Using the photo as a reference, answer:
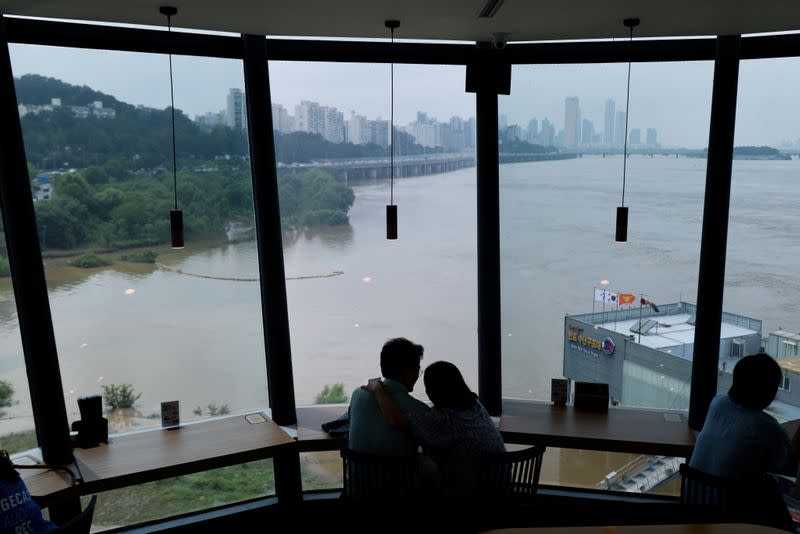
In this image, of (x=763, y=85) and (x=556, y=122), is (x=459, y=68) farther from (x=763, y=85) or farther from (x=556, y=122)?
(x=763, y=85)

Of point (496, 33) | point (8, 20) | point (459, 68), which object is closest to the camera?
point (8, 20)

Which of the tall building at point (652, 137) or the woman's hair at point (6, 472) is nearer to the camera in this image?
the woman's hair at point (6, 472)

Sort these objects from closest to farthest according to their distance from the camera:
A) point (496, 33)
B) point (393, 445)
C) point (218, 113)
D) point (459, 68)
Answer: point (393, 445)
point (496, 33)
point (218, 113)
point (459, 68)

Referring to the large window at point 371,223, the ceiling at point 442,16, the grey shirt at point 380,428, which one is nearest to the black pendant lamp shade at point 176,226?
the large window at point 371,223

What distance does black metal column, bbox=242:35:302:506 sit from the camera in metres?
4.59

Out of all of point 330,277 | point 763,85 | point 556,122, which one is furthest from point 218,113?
point 763,85

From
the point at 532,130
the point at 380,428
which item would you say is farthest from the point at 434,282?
the point at 380,428

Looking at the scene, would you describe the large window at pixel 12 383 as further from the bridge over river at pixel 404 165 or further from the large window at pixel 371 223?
the bridge over river at pixel 404 165

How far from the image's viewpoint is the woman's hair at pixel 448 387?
3.36 m

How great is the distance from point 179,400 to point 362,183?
1.96 meters

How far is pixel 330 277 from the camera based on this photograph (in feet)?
16.9

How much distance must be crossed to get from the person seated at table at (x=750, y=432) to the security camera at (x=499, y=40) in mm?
2353

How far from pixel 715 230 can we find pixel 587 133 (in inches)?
42.7

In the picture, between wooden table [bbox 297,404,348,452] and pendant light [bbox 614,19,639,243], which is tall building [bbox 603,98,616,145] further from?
wooden table [bbox 297,404,348,452]
